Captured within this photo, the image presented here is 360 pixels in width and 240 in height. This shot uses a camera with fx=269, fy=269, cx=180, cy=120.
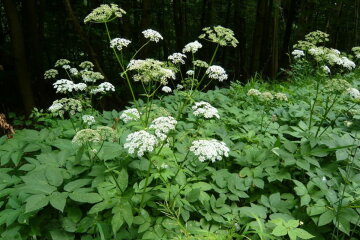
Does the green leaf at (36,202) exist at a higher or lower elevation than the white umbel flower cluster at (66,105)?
lower

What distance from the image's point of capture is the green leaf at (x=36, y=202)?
5.81 feet

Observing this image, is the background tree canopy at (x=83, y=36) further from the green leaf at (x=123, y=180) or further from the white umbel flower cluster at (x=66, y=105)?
the green leaf at (x=123, y=180)

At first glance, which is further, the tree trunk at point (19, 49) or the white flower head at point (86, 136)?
the tree trunk at point (19, 49)

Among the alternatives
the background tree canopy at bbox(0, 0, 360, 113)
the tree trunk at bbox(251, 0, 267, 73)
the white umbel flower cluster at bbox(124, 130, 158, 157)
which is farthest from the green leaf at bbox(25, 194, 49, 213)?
the tree trunk at bbox(251, 0, 267, 73)

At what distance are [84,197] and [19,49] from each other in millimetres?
6476

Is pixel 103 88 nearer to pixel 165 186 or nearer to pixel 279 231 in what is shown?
pixel 165 186

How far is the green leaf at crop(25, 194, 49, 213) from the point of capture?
5.81 feet

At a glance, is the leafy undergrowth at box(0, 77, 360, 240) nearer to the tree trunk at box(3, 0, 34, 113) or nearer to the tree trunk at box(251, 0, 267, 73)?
the tree trunk at box(3, 0, 34, 113)

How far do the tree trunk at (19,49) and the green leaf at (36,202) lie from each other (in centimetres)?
634

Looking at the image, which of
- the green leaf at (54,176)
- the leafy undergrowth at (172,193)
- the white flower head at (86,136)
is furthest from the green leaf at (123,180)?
the green leaf at (54,176)

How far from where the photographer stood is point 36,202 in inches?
71.8

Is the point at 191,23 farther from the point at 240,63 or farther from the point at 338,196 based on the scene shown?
the point at 338,196

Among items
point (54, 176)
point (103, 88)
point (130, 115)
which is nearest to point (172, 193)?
point (130, 115)

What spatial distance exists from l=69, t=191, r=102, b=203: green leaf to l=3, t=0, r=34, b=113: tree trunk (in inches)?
252
